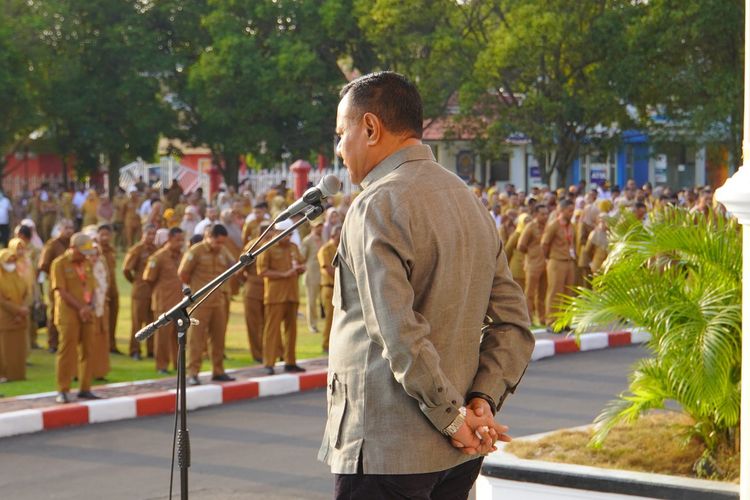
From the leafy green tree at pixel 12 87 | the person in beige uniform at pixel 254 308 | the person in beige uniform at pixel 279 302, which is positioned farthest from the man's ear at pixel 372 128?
the leafy green tree at pixel 12 87

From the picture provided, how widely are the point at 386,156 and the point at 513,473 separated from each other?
3524 mm

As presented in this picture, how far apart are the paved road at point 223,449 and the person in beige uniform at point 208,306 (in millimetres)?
782

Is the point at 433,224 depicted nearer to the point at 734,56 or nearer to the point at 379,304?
the point at 379,304

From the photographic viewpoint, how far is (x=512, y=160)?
190 ft

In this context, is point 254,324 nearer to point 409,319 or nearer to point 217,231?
point 217,231

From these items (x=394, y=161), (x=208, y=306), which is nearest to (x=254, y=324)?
(x=208, y=306)

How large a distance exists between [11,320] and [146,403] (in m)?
2.50

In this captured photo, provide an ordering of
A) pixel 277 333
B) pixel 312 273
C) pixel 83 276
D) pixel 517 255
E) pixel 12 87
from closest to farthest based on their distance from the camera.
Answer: pixel 83 276 < pixel 277 333 < pixel 312 273 < pixel 517 255 < pixel 12 87

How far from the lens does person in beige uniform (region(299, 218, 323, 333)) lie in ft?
58.8

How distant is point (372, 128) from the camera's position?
363cm

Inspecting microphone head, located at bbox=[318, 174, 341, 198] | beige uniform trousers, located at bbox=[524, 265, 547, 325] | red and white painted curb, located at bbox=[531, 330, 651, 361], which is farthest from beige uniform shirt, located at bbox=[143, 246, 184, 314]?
microphone head, located at bbox=[318, 174, 341, 198]

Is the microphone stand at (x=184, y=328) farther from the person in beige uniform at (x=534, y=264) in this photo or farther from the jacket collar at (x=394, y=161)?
the person in beige uniform at (x=534, y=264)

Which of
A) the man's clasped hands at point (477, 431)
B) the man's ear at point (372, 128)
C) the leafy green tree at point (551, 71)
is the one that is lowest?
the man's clasped hands at point (477, 431)

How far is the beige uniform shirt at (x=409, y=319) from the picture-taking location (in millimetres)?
3424
